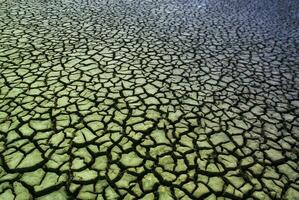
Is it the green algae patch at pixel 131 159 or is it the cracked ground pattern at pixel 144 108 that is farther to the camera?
the green algae patch at pixel 131 159

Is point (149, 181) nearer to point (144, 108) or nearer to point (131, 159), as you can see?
point (131, 159)

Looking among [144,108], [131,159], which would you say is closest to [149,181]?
[131,159]

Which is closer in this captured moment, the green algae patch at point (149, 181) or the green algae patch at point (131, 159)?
the green algae patch at point (149, 181)

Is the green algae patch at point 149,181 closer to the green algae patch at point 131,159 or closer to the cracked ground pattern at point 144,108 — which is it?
the cracked ground pattern at point 144,108

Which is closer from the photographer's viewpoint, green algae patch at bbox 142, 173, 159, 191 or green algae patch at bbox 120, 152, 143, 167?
green algae patch at bbox 142, 173, 159, 191

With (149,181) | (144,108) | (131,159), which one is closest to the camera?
(149,181)

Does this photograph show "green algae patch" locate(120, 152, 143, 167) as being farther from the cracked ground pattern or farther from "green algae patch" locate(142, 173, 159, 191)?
"green algae patch" locate(142, 173, 159, 191)

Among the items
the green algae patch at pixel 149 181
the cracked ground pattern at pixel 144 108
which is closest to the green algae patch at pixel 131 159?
the cracked ground pattern at pixel 144 108

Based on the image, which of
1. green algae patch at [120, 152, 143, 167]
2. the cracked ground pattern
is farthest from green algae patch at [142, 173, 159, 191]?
green algae patch at [120, 152, 143, 167]
